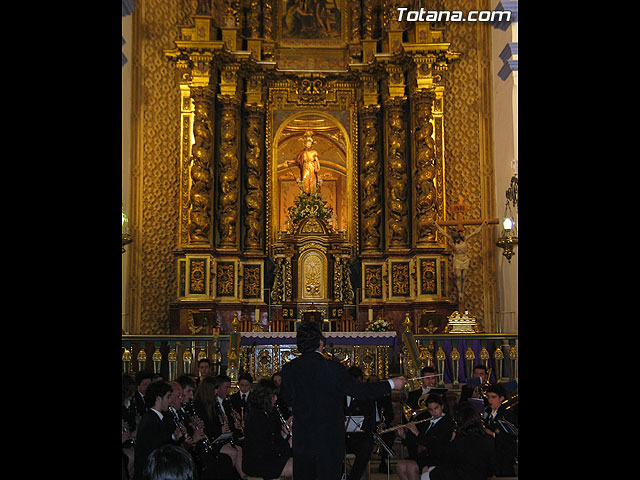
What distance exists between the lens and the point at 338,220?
18.7 metres

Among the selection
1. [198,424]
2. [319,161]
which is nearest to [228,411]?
[198,424]

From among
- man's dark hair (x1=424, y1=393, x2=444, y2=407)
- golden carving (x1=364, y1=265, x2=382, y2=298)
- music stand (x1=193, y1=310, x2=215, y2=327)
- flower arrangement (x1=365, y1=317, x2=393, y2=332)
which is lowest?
man's dark hair (x1=424, y1=393, x2=444, y2=407)

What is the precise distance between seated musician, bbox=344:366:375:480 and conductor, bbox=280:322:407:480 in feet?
4.41

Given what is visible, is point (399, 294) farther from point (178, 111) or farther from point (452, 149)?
point (178, 111)

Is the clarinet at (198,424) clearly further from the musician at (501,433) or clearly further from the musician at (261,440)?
the musician at (501,433)

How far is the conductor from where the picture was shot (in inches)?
225

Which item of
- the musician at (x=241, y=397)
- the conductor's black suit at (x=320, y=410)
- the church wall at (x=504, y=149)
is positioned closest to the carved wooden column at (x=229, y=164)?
the church wall at (x=504, y=149)

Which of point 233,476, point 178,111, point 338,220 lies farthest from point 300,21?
point 233,476

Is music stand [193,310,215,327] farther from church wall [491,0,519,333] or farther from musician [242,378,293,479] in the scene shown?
musician [242,378,293,479]

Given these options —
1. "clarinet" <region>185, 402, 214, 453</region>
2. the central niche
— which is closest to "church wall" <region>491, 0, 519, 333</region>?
the central niche

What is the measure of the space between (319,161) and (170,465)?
1567cm

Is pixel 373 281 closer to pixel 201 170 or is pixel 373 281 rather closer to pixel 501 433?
pixel 201 170

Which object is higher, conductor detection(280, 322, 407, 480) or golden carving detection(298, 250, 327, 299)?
golden carving detection(298, 250, 327, 299)

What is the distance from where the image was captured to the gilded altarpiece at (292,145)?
17.4m
